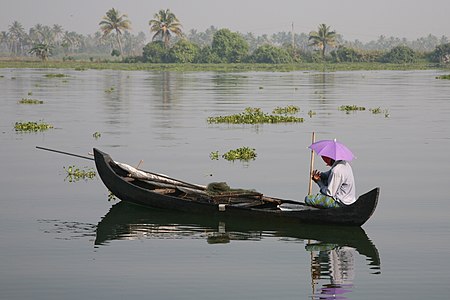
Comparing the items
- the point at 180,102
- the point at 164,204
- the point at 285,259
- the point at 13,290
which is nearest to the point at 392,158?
the point at 164,204

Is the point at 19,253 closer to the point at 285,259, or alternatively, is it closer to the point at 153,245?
the point at 153,245

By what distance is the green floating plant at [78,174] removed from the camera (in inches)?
736

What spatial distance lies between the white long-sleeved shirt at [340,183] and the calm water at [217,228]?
0.64m

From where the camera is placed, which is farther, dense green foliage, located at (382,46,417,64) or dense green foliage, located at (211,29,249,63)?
dense green foliage, located at (211,29,249,63)

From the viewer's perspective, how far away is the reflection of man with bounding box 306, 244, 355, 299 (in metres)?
10.4

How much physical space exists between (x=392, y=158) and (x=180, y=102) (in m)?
21.3

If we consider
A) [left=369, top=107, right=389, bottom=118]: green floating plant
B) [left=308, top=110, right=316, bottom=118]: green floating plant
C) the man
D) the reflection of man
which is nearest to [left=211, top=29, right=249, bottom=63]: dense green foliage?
[left=369, top=107, right=389, bottom=118]: green floating plant

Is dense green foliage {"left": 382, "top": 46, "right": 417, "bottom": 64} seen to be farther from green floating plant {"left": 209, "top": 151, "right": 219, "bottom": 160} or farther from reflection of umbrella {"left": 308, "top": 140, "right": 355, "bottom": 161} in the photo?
reflection of umbrella {"left": 308, "top": 140, "right": 355, "bottom": 161}

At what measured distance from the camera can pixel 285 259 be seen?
467 inches

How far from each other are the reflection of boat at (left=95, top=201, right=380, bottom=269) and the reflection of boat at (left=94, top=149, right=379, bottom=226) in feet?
0.51

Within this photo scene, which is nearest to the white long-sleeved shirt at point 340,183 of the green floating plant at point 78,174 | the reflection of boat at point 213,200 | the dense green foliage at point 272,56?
the reflection of boat at point 213,200

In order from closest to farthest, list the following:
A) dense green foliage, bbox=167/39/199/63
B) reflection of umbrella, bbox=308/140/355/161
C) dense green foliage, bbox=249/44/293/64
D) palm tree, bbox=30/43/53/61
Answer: reflection of umbrella, bbox=308/140/355/161, dense green foliage, bbox=167/39/199/63, palm tree, bbox=30/43/53/61, dense green foliage, bbox=249/44/293/64

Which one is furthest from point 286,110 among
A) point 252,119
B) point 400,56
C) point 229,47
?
point 229,47

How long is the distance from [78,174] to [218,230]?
631 centimetres
